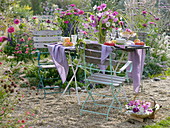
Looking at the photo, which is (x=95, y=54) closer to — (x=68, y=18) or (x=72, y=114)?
(x=72, y=114)

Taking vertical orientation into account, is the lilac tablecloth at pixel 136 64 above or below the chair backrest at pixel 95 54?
below

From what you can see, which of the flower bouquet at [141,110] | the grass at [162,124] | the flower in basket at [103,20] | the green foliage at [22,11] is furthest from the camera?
the green foliage at [22,11]

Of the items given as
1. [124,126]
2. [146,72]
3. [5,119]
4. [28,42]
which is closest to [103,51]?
[124,126]

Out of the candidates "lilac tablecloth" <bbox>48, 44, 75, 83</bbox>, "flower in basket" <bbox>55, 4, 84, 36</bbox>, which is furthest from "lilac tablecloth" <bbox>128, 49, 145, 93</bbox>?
"flower in basket" <bbox>55, 4, 84, 36</bbox>

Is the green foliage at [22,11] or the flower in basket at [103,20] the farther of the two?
the green foliage at [22,11]

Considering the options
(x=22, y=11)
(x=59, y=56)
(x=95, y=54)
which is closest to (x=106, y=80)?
(x=95, y=54)

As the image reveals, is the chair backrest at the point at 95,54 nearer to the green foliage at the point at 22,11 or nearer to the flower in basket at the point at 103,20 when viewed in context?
the flower in basket at the point at 103,20

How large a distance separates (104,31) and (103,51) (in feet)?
2.77

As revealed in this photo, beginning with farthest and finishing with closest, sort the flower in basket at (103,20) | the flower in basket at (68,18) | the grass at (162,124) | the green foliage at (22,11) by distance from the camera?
the green foliage at (22,11) < the flower in basket at (68,18) < the flower in basket at (103,20) < the grass at (162,124)

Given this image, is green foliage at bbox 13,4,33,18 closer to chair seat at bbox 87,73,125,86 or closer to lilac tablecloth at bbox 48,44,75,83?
lilac tablecloth at bbox 48,44,75,83

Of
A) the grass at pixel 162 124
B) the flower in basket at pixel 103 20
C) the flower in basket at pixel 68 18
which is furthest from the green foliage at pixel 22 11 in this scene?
the grass at pixel 162 124

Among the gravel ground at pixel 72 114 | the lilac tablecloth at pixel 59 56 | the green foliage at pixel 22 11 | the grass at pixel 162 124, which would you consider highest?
the green foliage at pixel 22 11

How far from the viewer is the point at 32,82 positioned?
6.10m

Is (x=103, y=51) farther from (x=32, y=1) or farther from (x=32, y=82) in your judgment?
(x=32, y=1)
